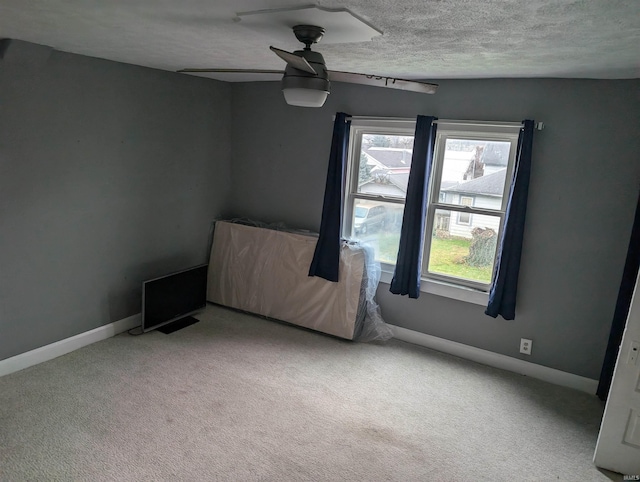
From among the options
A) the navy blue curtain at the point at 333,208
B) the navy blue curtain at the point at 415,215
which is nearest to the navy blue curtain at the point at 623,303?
the navy blue curtain at the point at 415,215

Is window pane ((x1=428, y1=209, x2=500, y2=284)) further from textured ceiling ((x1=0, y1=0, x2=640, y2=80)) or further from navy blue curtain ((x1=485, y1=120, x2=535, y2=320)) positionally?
textured ceiling ((x1=0, y1=0, x2=640, y2=80))

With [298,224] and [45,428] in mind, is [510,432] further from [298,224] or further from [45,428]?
[45,428]

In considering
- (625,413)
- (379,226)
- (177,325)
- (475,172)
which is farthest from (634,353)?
(177,325)

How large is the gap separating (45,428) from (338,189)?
2859 millimetres

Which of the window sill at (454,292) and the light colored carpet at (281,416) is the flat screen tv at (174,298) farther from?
the window sill at (454,292)

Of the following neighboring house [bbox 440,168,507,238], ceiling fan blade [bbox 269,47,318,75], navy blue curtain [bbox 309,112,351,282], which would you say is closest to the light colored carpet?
navy blue curtain [bbox 309,112,351,282]

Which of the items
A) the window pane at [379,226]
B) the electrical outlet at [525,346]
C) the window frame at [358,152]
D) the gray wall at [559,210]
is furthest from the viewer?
the window pane at [379,226]

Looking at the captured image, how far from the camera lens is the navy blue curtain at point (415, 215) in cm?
365

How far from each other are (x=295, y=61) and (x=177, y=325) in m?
3.16

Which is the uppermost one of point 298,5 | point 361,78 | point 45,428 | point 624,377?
point 298,5

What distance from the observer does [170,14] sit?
194cm

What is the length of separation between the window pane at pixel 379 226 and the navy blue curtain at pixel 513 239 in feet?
3.16

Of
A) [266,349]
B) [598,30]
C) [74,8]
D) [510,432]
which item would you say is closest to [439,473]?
[510,432]

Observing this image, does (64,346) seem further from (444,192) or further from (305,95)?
(444,192)
